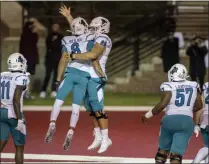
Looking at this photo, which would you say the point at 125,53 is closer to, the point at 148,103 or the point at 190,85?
the point at 148,103

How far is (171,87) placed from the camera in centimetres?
539

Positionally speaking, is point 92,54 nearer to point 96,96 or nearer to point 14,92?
point 96,96

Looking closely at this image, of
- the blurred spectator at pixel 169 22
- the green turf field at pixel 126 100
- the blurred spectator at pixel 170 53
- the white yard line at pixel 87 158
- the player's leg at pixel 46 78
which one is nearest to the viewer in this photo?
the blurred spectator at pixel 170 53

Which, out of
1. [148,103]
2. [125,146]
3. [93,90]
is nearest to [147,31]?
[148,103]

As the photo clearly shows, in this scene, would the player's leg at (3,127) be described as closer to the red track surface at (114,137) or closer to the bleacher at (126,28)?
the red track surface at (114,137)

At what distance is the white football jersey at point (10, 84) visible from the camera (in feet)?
18.5

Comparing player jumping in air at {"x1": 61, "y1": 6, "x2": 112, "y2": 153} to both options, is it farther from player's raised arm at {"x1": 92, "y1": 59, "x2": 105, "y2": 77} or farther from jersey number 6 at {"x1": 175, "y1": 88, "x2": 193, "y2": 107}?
jersey number 6 at {"x1": 175, "y1": 88, "x2": 193, "y2": 107}

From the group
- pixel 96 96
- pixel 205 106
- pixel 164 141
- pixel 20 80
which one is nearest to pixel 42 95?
pixel 96 96

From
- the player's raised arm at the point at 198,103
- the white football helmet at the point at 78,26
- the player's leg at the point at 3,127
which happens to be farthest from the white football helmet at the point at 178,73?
the player's leg at the point at 3,127

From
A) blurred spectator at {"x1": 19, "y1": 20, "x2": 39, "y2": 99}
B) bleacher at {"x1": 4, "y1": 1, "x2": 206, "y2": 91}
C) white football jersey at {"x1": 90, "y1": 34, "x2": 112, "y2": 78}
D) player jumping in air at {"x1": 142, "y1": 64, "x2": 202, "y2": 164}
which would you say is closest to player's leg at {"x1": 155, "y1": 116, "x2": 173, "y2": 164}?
player jumping in air at {"x1": 142, "y1": 64, "x2": 202, "y2": 164}

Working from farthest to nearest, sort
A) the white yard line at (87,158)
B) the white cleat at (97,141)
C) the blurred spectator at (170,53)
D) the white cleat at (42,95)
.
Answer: the white cleat at (42,95) → the white yard line at (87,158) → the blurred spectator at (170,53) → the white cleat at (97,141)

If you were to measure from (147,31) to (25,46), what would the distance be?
414 centimetres

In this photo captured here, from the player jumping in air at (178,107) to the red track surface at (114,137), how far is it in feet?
3.91

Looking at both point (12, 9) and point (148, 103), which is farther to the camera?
point (12, 9)
